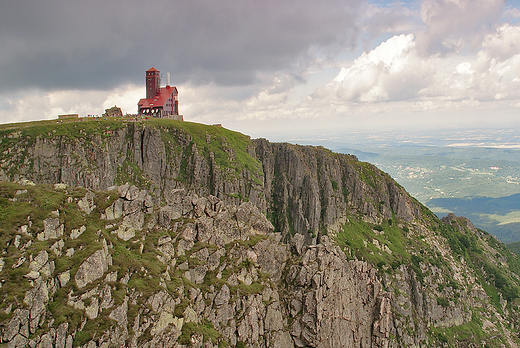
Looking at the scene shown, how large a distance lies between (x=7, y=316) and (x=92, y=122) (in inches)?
3956

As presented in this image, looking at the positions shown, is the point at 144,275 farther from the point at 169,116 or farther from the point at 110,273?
the point at 169,116

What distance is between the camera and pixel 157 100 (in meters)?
158

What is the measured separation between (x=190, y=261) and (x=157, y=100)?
11609cm

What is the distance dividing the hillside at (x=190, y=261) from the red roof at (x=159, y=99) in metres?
17.8

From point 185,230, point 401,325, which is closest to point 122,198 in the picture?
point 185,230

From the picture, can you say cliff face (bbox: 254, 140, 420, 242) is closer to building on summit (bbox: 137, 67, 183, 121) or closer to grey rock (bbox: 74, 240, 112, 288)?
building on summit (bbox: 137, 67, 183, 121)

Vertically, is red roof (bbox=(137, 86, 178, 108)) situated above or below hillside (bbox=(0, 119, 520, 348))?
above

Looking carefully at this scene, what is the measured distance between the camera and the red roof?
157m

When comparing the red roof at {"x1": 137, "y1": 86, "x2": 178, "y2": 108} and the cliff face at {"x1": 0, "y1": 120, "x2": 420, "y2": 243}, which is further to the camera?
the red roof at {"x1": 137, "y1": 86, "x2": 178, "y2": 108}

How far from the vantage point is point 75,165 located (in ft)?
364

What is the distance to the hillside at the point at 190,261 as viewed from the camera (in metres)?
42.4

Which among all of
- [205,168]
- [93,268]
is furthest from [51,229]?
[205,168]

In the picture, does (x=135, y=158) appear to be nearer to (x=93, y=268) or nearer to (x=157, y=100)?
(x=157, y=100)

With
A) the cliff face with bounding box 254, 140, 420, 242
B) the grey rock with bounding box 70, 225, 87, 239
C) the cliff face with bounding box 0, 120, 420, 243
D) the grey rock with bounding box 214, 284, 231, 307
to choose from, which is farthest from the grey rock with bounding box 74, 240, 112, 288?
the cliff face with bounding box 254, 140, 420, 242
